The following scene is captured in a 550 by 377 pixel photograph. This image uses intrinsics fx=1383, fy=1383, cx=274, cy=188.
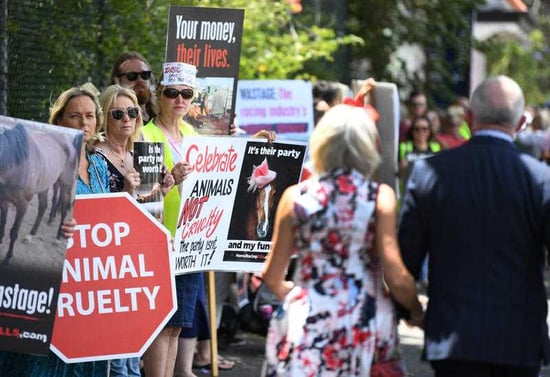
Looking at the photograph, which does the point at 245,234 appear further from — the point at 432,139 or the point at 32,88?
the point at 432,139

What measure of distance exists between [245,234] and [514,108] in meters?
3.11

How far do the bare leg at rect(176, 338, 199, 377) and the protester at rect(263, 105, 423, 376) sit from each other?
3096 mm

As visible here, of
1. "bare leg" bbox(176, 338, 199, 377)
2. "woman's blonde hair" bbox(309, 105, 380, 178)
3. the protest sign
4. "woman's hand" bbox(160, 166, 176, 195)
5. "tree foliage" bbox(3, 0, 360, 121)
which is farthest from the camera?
"tree foliage" bbox(3, 0, 360, 121)

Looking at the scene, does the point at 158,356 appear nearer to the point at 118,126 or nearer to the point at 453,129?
the point at 118,126

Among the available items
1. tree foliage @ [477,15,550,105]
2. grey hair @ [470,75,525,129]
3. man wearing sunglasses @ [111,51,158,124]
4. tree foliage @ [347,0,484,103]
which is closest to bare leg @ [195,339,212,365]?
man wearing sunglasses @ [111,51,158,124]

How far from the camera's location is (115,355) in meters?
6.27

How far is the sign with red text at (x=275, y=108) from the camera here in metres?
11.9

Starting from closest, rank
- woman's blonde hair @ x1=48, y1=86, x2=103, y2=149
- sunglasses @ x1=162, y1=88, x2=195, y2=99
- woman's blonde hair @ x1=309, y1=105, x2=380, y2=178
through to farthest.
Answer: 1. woman's blonde hair @ x1=309, y1=105, x2=380, y2=178
2. woman's blonde hair @ x1=48, y1=86, x2=103, y2=149
3. sunglasses @ x1=162, y1=88, x2=195, y2=99

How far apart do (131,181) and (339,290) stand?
2.03 metres

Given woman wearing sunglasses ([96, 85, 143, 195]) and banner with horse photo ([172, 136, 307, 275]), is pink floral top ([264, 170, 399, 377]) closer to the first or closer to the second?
woman wearing sunglasses ([96, 85, 143, 195])

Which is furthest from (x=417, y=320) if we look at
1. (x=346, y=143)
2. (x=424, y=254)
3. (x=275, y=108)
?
(x=275, y=108)

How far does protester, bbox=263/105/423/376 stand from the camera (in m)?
5.12

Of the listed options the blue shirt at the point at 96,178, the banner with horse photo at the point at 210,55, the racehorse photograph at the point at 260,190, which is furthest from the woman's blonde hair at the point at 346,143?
the banner with horse photo at the point at 210,55

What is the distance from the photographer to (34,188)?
227 inches
